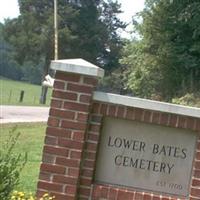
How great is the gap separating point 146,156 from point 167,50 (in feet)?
72.8

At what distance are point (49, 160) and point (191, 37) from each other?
22555mm

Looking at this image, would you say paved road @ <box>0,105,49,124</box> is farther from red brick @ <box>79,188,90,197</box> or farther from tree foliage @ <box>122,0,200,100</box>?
red brick @ <box>79,188,90,197</box>

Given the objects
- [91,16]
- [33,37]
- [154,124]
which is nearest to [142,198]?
[154,124]

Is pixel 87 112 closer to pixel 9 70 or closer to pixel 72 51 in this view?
pixel 72 51

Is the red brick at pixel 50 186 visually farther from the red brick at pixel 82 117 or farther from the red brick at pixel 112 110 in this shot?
the red brick at pixel 112 110

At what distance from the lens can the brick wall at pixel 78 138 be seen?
6906mm

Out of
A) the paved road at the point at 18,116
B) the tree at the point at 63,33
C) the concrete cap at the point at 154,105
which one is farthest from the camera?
the tree at the point at 63,33

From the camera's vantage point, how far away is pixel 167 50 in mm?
28938

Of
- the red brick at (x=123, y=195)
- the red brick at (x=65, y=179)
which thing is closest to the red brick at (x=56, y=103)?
the red brick at (x=65, y=179)

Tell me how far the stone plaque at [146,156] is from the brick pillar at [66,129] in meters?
0.31

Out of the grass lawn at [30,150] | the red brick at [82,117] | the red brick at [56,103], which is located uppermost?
the red brick at [56,103]

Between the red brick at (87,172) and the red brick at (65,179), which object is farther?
the red brick at (87,172)

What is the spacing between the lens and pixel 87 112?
6.91 m

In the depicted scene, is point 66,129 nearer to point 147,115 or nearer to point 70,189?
point 70,189
